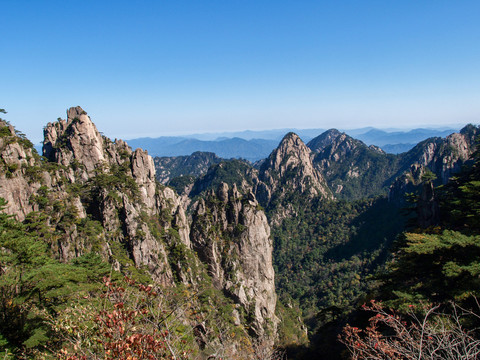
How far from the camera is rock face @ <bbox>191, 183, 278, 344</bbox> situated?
46.8m

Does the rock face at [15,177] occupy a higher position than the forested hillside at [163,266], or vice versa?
the rock face at [15,177]

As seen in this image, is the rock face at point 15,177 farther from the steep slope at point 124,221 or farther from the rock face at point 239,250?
the rock face at point 239,250

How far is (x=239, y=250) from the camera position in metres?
52.3

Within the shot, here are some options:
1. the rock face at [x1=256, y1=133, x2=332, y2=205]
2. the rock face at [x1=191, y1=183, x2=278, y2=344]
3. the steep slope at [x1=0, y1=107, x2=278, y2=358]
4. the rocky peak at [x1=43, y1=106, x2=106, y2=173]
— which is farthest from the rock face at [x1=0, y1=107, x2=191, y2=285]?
the rock face at [x1=256, y1=133, x2=332, y2=205]

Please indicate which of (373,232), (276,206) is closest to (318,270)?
(373,232)

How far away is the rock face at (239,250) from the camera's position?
46781 mm

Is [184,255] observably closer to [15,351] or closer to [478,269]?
[15,351]

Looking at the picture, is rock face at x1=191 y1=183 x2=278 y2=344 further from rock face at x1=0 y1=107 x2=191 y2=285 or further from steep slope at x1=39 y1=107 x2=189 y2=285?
steep slope at x1=39 y1=107 x2=189 y2=285

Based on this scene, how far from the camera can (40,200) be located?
31938 mm

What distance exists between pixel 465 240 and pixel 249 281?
40311mm

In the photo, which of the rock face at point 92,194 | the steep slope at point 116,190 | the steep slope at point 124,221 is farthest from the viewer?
the steep slope at point 116,190

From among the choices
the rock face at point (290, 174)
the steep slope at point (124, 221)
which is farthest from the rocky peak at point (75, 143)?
the rock face at point (290, 174)

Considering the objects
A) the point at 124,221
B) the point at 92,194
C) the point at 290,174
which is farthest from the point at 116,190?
the point at 290,174

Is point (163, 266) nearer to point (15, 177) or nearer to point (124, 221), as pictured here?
point (124, 221)
